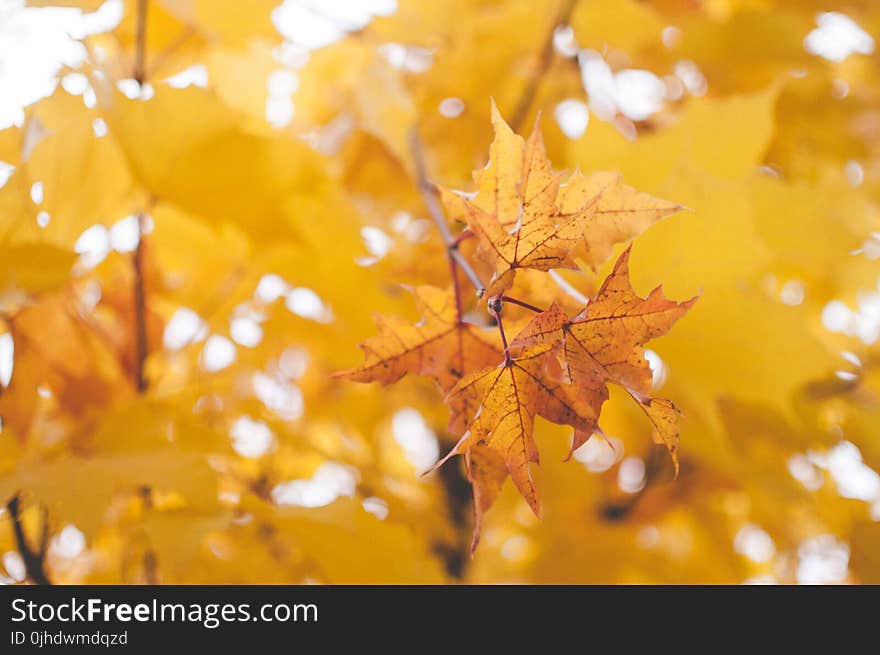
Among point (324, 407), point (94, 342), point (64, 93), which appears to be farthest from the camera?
point (324, 407)

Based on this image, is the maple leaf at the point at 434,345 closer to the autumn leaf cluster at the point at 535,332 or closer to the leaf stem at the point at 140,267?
the autumn leaf cluster at the point at 535,332

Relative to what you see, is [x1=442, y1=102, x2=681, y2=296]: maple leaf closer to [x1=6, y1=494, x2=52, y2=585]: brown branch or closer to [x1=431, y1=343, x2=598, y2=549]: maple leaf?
[x1=431, y1=343, x2=598, y2=549]: maple leaf

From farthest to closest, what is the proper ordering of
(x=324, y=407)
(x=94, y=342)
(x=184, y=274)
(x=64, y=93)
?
(x=324, y=407) < (x=184, y=274) < (x=94, y=342) < (x=64, y=93)

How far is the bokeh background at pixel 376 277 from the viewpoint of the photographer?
0.45 meters

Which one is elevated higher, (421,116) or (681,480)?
(421,116)

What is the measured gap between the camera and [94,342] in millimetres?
559

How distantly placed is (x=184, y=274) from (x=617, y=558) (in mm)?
537

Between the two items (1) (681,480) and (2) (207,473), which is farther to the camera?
(1) (681,480)

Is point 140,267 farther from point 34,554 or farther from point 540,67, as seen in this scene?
point 540,67

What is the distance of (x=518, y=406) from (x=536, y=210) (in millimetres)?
80

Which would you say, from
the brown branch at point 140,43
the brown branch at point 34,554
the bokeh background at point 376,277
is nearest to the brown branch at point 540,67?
the bokeh background at point 376,277

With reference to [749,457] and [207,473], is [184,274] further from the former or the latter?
[749,457]

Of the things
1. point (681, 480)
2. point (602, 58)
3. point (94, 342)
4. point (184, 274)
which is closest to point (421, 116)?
point (602, 58)
